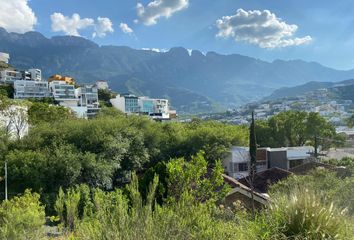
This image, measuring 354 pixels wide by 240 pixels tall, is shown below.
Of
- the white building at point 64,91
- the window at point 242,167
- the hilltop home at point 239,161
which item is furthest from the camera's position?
the white building at point 64,91

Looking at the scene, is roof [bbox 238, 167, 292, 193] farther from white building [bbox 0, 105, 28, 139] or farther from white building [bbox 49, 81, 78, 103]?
white building [bbox 49, 81, 78, 103]

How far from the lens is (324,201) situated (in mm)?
3480

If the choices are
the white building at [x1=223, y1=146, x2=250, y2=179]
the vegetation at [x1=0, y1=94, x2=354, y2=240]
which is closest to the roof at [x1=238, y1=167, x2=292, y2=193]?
the vegetation at [x1=0, y1=94, x2=354, y2=240]

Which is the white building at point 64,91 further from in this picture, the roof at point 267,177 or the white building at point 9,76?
the roof at point 267,177

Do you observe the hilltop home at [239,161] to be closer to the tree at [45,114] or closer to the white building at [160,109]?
the tree at [45,114]

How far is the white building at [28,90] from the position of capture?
63.9 metres

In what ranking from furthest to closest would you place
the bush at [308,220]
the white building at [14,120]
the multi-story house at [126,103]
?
1. the multi-story house at [126,103]
2. the white building at [14,120]
3. the bush at [308,220]

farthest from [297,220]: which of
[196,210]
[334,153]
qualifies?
[334,153]

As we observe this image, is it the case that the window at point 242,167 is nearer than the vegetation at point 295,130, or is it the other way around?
the window at point 242,167

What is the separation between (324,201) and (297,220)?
0.41 metres

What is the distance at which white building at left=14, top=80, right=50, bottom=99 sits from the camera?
63922 mm

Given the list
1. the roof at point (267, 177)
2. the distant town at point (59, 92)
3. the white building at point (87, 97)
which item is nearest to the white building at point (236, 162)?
the roof at point (267, 177)

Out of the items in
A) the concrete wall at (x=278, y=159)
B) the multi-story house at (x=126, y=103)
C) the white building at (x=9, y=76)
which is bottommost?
the concrete wall at (x=278, y=159)

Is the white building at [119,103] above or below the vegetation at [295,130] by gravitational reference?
above
